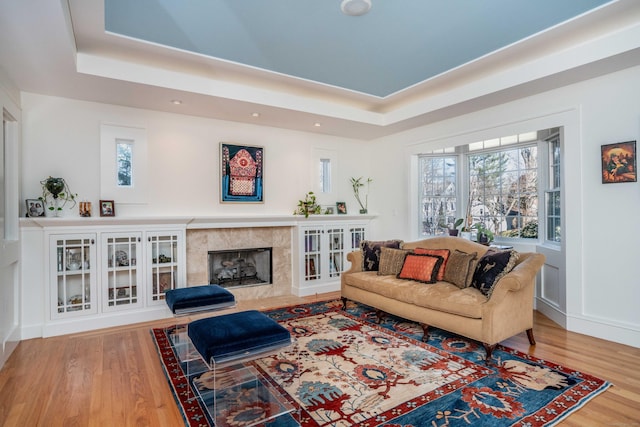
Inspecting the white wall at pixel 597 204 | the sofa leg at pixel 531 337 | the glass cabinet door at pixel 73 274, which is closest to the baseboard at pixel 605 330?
the white wall at pixel 597 204

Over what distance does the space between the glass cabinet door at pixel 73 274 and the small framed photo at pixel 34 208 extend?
0.30m

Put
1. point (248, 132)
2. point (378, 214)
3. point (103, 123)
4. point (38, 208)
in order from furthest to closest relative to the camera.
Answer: point (378, 214) < point (248, 132) < point (103, 123) < point (38, 208)

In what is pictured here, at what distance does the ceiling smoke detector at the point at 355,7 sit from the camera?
264 centimetres

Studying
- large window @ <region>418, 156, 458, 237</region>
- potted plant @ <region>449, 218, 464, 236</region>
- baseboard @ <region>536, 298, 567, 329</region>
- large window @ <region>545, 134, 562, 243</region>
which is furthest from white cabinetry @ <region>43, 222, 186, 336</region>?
large window @ <region>545, 134, 562, 243</region>

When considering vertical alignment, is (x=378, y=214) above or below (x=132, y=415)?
above

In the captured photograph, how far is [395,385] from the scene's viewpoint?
251cm

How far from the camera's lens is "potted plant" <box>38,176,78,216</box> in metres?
3.69

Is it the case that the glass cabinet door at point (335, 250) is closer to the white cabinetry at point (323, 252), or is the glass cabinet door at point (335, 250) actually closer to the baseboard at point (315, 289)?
the white cabinetry at point (323, 252)

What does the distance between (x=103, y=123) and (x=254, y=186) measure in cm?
198

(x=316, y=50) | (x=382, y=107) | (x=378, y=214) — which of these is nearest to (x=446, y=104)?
(x=382, y=107)

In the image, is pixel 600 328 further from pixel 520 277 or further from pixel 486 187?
pixel 486 187

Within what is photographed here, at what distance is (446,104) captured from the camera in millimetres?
4340

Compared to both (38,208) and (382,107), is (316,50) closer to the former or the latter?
(382,107)

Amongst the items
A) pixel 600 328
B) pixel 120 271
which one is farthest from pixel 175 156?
pixel 600 328
